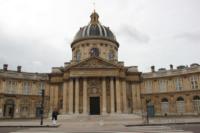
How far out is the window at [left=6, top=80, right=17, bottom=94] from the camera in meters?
53.8

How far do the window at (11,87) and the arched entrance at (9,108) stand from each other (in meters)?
2.05

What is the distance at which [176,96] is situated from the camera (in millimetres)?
54188

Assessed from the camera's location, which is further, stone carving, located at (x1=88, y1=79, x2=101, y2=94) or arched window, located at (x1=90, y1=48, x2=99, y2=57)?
arched window, located at (x1=90, y1=48, x2=99, y2=57)

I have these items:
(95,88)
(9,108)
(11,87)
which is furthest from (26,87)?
(95,88)

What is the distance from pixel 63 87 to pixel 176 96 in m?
25.8

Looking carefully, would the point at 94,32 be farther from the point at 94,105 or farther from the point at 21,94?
the point at 21,94

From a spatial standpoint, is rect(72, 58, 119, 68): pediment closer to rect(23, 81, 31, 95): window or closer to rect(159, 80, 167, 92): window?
rect(159, 80, 167, 92): window

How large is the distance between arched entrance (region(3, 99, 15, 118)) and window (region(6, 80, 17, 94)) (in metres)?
2.05

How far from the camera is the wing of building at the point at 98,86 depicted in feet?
154

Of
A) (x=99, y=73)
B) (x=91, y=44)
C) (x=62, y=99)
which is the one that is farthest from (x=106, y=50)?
(x=62, y=99)

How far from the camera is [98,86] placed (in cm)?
4794

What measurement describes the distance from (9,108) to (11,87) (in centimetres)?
477

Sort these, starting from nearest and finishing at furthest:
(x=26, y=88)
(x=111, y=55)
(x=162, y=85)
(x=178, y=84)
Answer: (x=178, y=84) → (x=26, y=88) → (x=162, y=85) → (x=111, y=55)

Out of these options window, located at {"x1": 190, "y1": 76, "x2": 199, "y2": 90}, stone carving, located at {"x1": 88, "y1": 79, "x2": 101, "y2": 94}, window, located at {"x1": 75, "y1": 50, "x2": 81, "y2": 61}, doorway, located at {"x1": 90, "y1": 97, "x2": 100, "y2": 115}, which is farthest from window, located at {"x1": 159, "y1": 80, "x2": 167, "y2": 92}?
window, located at {"x1": 75, "y1": 50, "x2": 81, "y2": 61}
